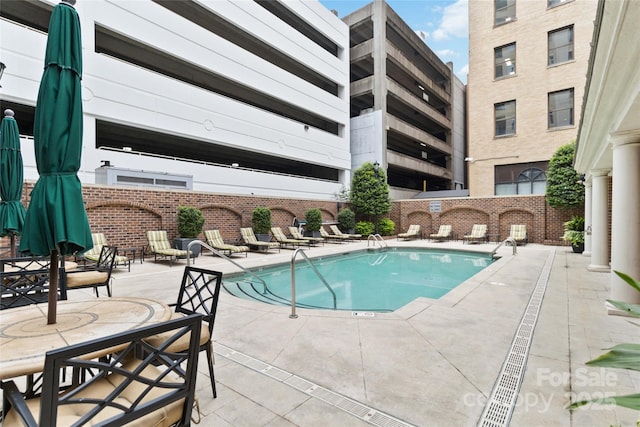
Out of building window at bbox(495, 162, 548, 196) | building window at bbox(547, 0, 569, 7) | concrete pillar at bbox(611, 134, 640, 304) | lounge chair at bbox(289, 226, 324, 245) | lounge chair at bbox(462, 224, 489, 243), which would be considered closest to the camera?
concrete pillar at bbox(611, 134, 640, 304)

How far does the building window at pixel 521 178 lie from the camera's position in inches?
690

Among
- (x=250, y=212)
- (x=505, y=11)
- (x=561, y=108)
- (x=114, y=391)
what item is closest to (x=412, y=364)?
(x=114, y=391)

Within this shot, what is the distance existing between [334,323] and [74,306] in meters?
2.62

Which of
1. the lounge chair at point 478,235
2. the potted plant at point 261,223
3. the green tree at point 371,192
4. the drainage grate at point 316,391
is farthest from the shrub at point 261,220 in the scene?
the drainage grate at point 316,391

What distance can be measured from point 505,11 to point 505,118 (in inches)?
251

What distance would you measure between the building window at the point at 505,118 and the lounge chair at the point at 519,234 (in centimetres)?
693

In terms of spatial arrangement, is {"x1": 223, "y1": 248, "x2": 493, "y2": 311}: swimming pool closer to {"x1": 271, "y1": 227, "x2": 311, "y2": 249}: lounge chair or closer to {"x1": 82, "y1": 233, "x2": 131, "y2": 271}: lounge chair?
{"x1": 271, "y1": 227, "x2": 311, "y2": 249}: lounge chair

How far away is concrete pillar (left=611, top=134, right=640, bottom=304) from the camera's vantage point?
4301mm

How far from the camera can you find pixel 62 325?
187cm

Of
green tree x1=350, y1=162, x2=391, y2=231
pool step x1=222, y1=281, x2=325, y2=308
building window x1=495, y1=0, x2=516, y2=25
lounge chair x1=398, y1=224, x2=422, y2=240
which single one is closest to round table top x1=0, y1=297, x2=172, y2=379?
pool step x1=222, y1=281, x2=325, y2=308

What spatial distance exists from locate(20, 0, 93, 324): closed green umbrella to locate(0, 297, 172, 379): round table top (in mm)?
268

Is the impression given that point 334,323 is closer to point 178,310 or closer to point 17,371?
point 178,310

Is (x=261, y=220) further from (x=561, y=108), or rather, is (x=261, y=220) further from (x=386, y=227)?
(x=561, y=108)

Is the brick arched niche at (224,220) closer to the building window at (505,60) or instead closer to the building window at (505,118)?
the building window at (505,118)
